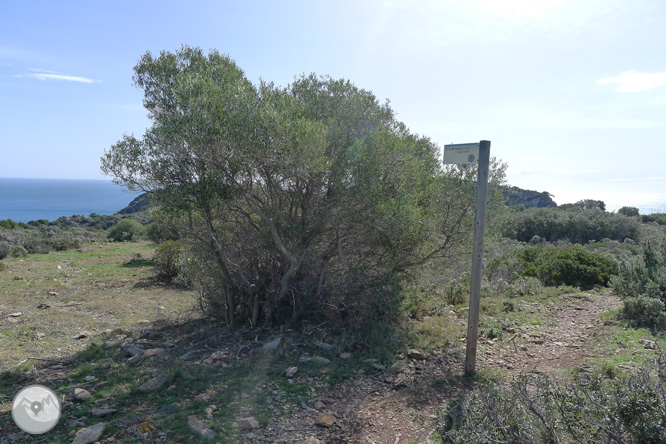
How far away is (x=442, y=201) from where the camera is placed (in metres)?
7.31

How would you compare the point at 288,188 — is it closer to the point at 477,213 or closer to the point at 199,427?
the point at 477,213

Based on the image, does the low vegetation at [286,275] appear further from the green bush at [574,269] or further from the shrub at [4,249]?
the shrub at [4,249]

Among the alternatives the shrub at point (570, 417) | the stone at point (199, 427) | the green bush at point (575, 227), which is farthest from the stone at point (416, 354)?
the green bush at point (575, 227)

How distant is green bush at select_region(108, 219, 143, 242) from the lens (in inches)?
1048

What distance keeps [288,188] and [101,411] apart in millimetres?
3870

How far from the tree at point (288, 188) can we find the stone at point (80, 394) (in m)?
2.65

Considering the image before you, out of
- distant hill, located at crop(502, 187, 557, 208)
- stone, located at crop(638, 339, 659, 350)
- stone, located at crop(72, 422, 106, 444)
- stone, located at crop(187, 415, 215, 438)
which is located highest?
distant hill, located at crop(502, 187, 557, 208)

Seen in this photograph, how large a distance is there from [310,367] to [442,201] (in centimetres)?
366

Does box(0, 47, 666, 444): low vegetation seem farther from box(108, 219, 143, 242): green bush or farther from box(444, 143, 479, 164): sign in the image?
box(108, 219, 143, 242): green bush

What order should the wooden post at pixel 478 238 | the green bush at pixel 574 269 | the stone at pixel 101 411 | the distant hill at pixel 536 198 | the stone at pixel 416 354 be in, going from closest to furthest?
the stone at pixel 101 411 → the wooden post at pixel 478 238 → the stone at pixel 416 354 → the green bush at pixel 574 269 → the distant hill at pixel 536 198

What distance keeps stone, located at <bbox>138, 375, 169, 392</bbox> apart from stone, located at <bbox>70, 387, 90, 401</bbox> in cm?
57

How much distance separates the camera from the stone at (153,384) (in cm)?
501

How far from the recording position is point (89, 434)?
396cm

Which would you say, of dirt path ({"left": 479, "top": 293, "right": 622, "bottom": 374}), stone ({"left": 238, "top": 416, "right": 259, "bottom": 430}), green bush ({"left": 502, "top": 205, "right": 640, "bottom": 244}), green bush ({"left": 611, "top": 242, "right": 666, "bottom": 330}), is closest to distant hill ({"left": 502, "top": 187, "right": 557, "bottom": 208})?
green bush ({"left": 502, "top": 205, "right": 640, "bottom": 244})
